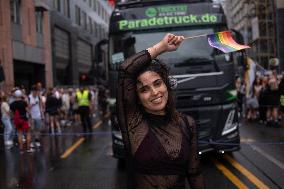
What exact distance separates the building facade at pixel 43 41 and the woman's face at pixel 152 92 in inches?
773

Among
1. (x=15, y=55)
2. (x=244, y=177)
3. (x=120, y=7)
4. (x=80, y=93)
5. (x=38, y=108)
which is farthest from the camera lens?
(x=15, y=55)

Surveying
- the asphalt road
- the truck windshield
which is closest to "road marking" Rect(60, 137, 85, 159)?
the asphalt road

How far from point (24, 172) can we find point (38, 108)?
18.0 feet

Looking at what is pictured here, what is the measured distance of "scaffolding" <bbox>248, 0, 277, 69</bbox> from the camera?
4331 cm

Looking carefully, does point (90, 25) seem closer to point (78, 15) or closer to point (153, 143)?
point (78, 15)

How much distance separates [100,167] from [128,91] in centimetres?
686

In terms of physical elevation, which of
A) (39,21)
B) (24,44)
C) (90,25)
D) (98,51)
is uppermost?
(90,25)

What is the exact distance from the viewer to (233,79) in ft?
29.9

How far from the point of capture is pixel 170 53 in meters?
9.05

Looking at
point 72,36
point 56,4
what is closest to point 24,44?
point 56,4

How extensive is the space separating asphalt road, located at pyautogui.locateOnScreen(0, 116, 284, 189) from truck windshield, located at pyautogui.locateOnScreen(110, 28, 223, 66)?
205 cm

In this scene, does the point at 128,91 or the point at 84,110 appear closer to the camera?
the point at 128,91

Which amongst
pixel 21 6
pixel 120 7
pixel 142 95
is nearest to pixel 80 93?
pixel 120 7

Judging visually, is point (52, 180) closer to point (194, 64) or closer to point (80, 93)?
point (194, 64)
